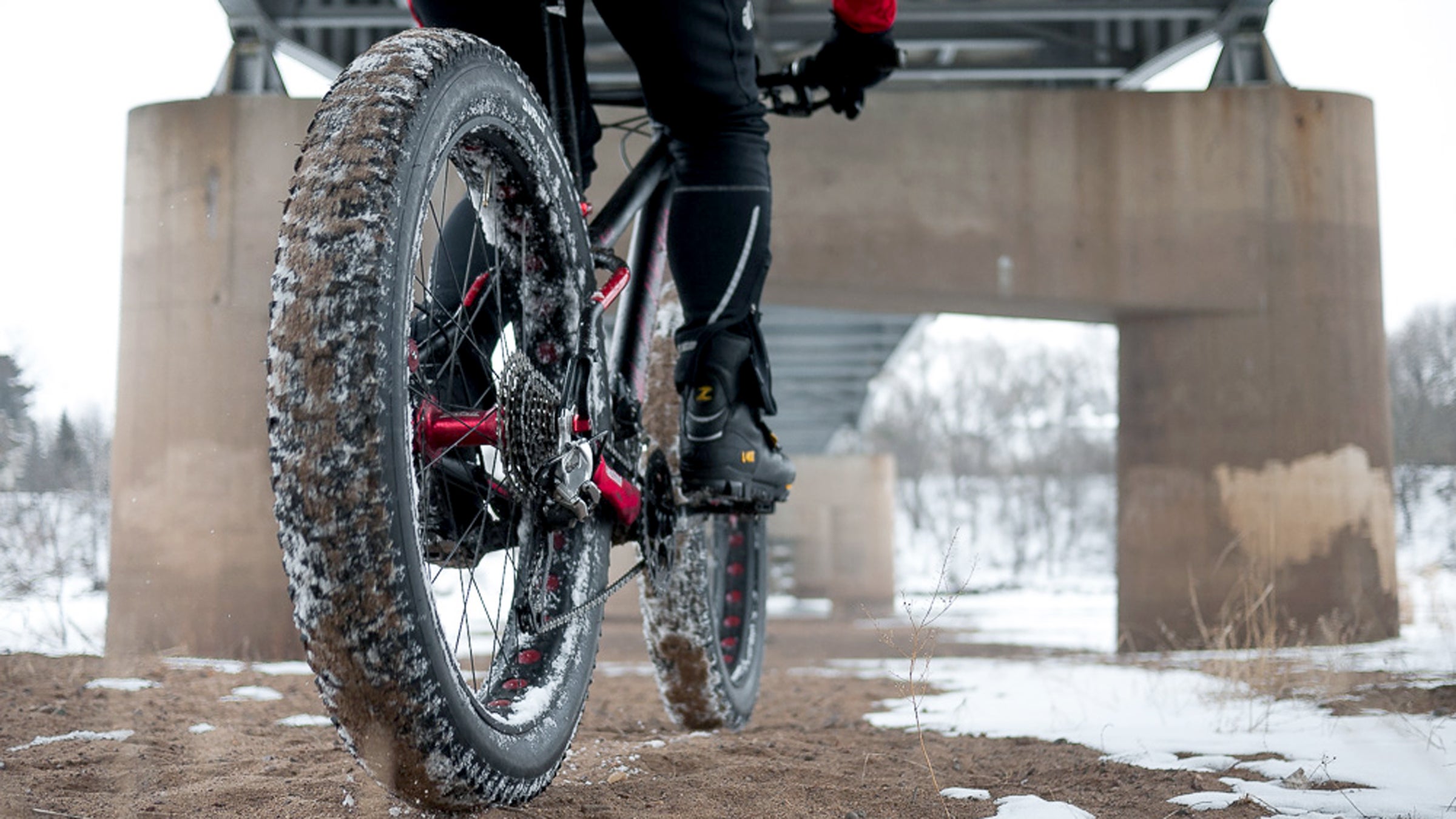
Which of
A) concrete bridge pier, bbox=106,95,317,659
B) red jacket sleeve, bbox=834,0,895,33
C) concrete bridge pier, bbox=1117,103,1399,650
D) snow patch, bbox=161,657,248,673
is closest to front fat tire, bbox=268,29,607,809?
red jacket sleeve, bbox=834,0,895,33

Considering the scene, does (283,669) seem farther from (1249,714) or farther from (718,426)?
(1249,714)

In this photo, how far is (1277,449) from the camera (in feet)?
20.2

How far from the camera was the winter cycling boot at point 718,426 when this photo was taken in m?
1.69

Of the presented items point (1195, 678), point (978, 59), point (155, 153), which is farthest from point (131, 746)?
point (978, 59)

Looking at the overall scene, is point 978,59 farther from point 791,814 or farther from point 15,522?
point 791,814

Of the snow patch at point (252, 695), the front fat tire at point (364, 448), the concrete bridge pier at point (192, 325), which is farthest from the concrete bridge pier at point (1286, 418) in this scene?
the front fat tire at point (364, 448)

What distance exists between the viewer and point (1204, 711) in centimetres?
242

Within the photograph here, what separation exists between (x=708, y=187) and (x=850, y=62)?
0.44m

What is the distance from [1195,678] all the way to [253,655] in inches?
127

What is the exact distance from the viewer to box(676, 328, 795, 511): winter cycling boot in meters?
1.69

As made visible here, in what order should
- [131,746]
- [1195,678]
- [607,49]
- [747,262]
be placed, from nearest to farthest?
1. [131,746]
2. [747,262]
3. [1195,678]
4. [607,49]

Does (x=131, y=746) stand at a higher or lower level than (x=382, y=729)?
lower

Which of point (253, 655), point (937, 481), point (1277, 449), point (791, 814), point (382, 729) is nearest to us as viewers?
point (382, 729)

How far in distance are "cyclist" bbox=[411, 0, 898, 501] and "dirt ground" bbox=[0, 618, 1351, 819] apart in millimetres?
409
